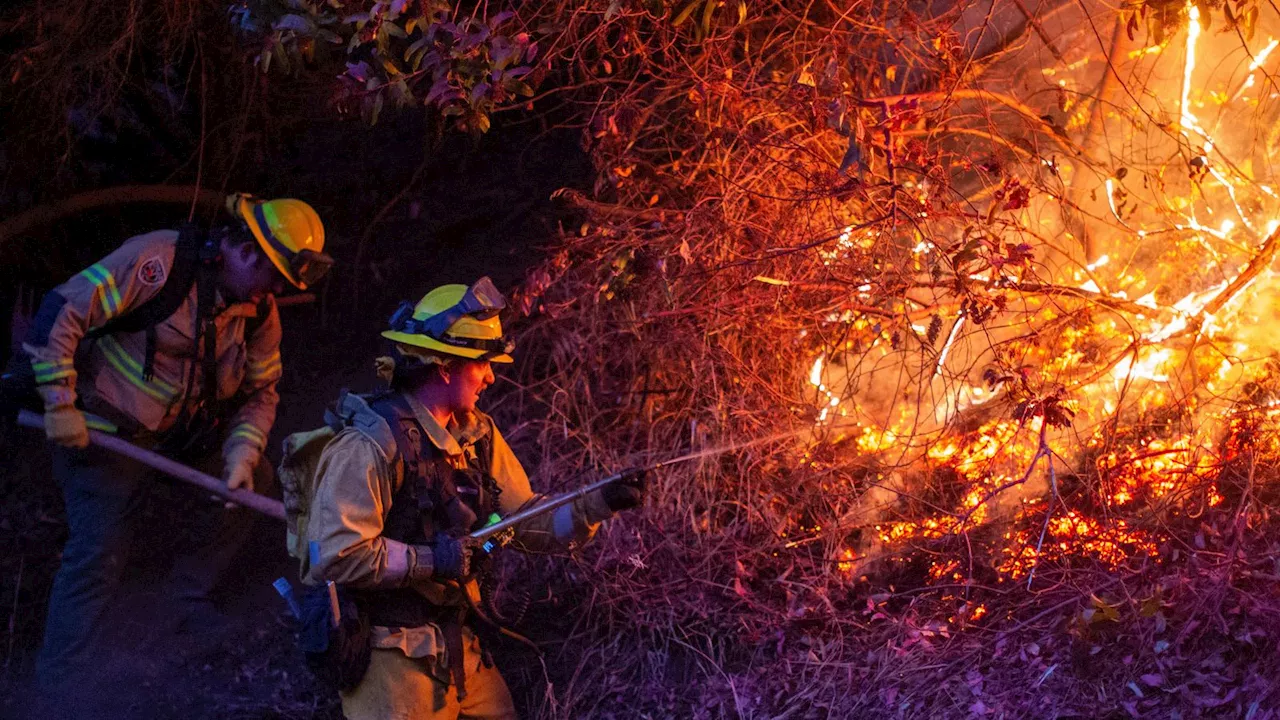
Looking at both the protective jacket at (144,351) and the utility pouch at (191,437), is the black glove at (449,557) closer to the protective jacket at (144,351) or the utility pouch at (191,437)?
the protective jacket at (144,351)

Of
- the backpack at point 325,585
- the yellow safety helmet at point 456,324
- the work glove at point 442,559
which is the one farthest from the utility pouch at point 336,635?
the yellow safety helmet at point 456,324

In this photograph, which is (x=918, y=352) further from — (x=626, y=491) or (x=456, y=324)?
(x=456, y=324)

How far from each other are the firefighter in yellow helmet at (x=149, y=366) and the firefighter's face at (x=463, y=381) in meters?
1.25

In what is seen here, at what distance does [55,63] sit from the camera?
6.36 meters

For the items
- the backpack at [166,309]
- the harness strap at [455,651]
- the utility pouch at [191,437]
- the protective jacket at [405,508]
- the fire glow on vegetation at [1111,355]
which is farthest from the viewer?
the utility pouch at [191,437]

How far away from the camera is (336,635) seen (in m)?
3.76

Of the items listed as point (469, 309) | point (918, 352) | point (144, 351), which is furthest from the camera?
point (918, 352)

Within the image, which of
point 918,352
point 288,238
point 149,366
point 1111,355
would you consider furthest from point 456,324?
point 1111,355

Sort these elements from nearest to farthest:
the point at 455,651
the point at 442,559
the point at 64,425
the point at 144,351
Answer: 1. the point at 442,559
2. the point at 455,651
3. the point at 64,425
4. the point at 144,351

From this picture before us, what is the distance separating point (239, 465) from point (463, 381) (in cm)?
172

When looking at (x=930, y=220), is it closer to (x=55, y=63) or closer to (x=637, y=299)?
(x=637, y=299)

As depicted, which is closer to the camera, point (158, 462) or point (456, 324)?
point (456, 324)

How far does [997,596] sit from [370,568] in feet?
8.72

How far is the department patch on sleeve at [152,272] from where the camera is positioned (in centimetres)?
490
